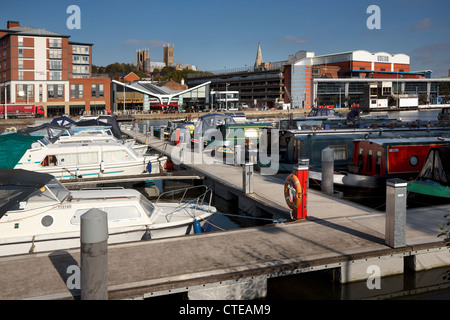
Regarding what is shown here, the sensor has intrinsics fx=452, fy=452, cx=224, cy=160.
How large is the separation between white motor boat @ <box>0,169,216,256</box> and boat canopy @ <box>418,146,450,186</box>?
974 centimetres

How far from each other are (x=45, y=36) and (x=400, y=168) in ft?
287

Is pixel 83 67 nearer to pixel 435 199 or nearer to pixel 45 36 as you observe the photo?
pixel 45 36

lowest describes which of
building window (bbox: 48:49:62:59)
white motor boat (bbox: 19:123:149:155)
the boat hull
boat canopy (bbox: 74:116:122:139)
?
the boat hull

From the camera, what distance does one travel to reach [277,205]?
15008 mm

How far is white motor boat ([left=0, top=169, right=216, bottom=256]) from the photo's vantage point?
11594 mm

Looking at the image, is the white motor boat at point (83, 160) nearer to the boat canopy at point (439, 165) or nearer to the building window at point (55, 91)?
the boat canopy at point (439, 165)

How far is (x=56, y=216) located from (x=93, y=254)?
5.46 meters

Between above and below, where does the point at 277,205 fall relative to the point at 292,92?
below

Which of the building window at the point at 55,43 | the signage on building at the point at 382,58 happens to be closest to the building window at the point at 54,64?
the building window at the point at 55,43

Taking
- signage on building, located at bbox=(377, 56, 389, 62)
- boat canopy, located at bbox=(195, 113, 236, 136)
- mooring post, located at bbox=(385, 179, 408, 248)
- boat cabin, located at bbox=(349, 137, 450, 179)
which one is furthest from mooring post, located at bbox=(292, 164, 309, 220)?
signage on building, located at bbox=(377, 56, 389, 62)

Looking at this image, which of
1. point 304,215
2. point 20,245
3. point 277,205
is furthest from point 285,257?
point 20,245

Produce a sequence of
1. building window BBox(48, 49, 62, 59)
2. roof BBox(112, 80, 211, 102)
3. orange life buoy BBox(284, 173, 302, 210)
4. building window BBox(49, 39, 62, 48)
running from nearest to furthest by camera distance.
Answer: orange life buoy BBox(284, 173, 302, 210) → building window BBox(49, 39, 62, 48) → building window BBox(48, 49, 62, 59) → roof BBox(112, 80, 211, 102)

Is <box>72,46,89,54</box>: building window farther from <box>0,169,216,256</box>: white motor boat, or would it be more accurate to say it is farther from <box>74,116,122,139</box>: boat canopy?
<box>0,169,216,256</box>: white motor boat

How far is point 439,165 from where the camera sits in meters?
17.1
